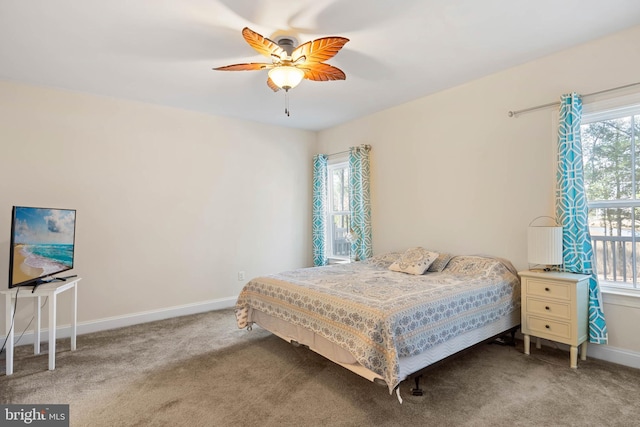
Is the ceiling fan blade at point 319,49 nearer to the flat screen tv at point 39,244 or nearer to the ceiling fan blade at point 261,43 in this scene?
the ceiling fan blade at point 261,43

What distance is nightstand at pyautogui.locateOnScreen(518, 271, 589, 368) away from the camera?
8.21 feet

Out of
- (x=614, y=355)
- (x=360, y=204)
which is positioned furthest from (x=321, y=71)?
(x=614, y=355)

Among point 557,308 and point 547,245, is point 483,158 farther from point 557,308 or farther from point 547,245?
point 557,308

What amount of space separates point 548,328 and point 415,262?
120cm

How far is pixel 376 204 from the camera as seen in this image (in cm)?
452

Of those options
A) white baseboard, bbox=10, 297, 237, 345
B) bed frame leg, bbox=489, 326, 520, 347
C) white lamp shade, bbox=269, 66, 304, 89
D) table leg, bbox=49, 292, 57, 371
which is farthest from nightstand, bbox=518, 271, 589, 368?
table leg, bbox=49, 292, 57, 371

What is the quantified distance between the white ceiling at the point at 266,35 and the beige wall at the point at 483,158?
A: 8.4 inches

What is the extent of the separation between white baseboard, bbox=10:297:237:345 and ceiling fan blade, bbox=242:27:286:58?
3222mm

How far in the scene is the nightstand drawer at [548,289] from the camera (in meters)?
2.54

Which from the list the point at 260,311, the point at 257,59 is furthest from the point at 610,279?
the point at 257,59

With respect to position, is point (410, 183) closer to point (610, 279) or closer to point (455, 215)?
point (455, 215)

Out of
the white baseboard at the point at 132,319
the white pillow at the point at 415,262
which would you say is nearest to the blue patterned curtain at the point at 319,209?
the white baseboard at the point at 132,319

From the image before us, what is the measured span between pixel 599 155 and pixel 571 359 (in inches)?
66.7

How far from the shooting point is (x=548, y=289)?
2635 millimetres
